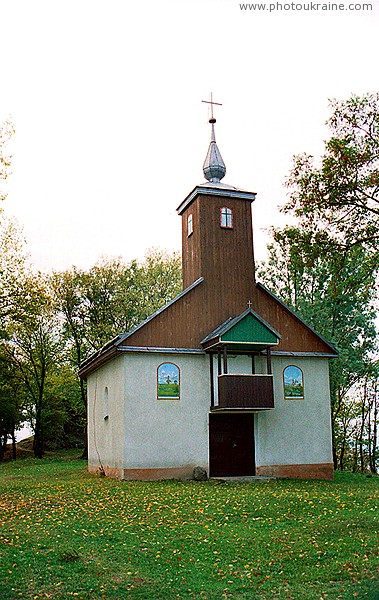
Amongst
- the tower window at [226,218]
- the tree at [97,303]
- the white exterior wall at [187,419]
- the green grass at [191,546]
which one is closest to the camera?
the green grass at [191,546]

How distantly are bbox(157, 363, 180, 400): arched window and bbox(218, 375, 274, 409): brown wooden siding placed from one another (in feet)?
5.15

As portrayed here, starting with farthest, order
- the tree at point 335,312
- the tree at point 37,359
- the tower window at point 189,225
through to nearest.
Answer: the tree at point 37,359
the tree at point 335,312
the tower window at point 189,225

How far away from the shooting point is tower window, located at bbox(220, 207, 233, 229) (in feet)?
75.9

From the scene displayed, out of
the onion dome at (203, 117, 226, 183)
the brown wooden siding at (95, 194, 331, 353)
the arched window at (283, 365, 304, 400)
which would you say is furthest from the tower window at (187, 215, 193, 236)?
the arched window at (283, 365, 304, 400)

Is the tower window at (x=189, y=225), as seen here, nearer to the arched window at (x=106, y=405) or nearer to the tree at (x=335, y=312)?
the tree at (x=335, y=312)

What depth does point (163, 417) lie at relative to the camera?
20.6m

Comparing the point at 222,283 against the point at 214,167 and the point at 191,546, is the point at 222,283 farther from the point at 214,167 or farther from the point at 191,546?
the point at 191,546

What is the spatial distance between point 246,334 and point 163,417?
12.7 ft

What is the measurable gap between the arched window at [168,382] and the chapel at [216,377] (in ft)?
0.11

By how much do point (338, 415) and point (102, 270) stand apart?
17304 mm

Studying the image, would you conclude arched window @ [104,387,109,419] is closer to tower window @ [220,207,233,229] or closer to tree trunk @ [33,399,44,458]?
tower window @ [220,207,233,229]

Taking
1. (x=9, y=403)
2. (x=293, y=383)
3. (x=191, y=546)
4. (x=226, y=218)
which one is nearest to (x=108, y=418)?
(x=293, y=383)

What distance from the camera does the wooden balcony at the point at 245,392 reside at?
2008 centimetres

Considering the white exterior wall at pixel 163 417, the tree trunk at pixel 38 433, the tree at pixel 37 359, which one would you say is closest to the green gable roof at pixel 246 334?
the white exterior wall at pixel 163 417
